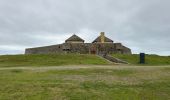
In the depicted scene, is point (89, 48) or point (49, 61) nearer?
point (49, 61)

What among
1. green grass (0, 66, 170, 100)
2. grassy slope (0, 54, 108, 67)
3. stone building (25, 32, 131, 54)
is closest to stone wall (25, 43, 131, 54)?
stone building (25, 32, 131, 54)

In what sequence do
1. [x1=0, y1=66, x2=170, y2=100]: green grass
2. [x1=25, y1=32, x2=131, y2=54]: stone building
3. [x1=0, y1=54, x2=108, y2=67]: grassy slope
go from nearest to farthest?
[x1=0, y1=66, x2=170, y2=100]: green grass
[x1=0, y1=54, x2=108, y2=67]: grassy slope
[x1=25, y1=32, x2=131, y2=54]: stone building

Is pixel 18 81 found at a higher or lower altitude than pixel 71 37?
lower

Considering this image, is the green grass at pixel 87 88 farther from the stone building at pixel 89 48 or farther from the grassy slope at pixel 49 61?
the stone building at pixel 89 48

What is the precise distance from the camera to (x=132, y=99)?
56.1 ft

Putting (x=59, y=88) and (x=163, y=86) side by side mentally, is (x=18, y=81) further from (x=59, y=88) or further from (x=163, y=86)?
(x=163, y=86)

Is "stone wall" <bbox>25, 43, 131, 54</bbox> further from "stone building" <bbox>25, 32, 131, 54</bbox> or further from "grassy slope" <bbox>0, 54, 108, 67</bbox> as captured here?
"grassy slope" <bbox>0, 54, 108, 67</bbox>

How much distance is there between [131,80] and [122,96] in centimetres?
436

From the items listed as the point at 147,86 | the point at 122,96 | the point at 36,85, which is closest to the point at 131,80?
the point at 147,86

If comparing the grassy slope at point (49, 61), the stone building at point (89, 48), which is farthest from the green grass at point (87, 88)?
the stone building at point (89, 48)

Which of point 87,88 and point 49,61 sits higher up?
point 49,61

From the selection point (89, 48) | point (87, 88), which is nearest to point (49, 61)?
point (89, 48)

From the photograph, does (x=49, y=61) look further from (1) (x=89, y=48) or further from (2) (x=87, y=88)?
(2) (x=87, y=88)

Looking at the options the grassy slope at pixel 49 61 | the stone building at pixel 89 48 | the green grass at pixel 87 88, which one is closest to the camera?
the green grass at pixel 87 88
